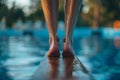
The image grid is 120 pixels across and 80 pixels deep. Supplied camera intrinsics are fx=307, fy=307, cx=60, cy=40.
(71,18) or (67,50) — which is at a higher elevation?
(71,18)

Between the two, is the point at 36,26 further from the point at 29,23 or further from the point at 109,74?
the point at 109,74

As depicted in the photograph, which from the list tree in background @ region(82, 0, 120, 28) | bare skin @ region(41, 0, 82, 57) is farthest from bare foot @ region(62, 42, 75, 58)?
tree in background @ region(82, 0, 120, 28)

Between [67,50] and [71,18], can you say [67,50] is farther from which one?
[71,18]

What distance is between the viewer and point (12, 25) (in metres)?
18.7

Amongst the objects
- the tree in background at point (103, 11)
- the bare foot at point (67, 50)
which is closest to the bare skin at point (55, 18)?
the bare foot at point (67, 50)

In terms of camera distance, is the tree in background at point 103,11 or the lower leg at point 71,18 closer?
the lower leg at point 71,18

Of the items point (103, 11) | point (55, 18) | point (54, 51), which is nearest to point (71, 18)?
point (55, 18)

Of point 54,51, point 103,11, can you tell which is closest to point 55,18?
point 54,51

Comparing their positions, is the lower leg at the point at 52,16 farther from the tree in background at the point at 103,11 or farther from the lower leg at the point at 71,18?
the tree in background at the point at 103,11

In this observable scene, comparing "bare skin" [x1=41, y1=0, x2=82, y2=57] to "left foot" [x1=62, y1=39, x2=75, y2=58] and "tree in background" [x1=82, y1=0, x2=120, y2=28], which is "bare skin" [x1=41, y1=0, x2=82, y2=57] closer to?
"left foot" [x1=62, y1=39, x2=75, y2=58]

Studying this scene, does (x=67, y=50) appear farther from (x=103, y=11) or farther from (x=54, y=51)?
(x=103, y=11)

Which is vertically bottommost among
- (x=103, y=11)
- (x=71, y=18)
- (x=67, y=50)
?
(x=67, y=50)

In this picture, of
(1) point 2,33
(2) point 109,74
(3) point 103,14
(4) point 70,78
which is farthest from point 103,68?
(3) point 103,14

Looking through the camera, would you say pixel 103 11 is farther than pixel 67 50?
Yes
